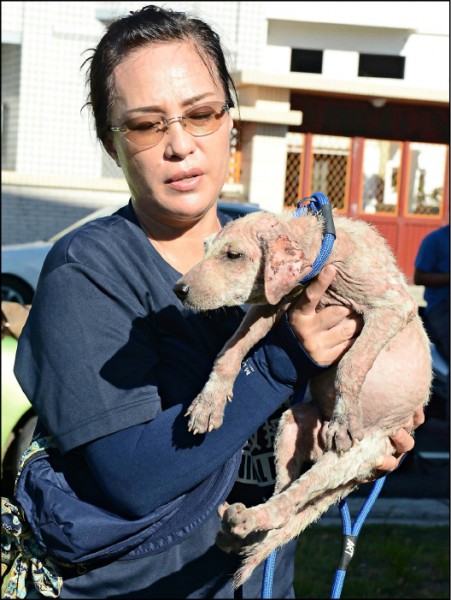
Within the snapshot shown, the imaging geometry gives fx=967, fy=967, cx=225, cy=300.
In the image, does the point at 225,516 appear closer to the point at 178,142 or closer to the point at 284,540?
the point at 284,540

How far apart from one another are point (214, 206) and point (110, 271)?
462 mm

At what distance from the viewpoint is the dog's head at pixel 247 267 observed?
7.65ft

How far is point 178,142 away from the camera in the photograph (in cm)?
254

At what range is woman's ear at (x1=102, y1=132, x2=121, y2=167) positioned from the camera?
2.74 m

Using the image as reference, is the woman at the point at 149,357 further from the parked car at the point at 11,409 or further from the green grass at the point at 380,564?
the parked car at the point at 11,409

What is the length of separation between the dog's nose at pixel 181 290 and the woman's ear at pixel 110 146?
1.92ft

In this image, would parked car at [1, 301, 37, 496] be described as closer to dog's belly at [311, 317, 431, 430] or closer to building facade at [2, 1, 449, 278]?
dog's belly at [311, 317, 431, 430]

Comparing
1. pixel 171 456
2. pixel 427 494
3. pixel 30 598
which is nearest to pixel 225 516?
pixel 171 456

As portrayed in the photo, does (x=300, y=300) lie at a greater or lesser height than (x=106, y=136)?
lesser

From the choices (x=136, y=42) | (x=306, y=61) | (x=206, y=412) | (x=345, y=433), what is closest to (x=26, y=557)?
(x=206, y=412)

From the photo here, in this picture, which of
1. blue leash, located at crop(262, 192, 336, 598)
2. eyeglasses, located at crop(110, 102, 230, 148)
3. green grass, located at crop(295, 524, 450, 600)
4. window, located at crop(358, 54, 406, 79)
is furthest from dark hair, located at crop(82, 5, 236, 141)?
window, located at crop(358, 54, 406, 79)

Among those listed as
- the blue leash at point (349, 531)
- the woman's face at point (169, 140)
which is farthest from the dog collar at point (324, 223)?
the blue leash at point (349, 531)

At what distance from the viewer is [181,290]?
234 cm

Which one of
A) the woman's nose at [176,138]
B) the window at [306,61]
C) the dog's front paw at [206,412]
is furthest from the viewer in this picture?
the window at [306,61]
